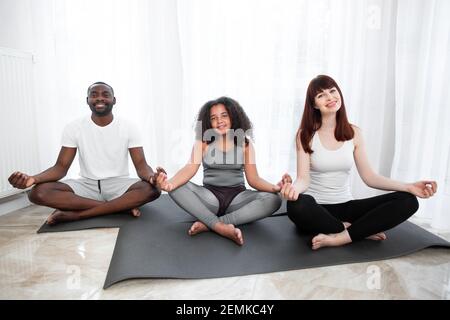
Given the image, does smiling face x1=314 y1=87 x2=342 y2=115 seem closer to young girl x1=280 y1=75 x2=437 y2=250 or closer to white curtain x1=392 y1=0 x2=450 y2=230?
young girl x1=280 y1=75 x2=437 y2=250

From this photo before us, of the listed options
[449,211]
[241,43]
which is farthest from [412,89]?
[241,43]

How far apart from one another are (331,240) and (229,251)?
16.4 inches

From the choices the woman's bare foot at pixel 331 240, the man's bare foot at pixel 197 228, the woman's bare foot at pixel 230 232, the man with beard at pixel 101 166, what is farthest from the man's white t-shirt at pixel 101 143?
the woman's bare foot at pixel 331 240

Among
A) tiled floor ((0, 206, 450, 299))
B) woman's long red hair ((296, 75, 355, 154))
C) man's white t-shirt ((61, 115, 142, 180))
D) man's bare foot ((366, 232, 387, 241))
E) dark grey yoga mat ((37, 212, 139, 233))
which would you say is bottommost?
tiled floor ((0, 206, 450, 299))

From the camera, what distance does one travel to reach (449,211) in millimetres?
1813

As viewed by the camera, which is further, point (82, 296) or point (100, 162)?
point (100, 162)

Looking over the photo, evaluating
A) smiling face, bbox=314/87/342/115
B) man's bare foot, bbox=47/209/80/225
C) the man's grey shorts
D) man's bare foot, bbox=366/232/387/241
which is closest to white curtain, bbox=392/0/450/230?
man's bare foot, bbox=366/232/387/241

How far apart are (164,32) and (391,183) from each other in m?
1.63

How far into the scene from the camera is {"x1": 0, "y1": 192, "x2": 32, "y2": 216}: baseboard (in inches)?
78.2

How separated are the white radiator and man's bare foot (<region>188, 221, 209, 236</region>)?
45.8 inches

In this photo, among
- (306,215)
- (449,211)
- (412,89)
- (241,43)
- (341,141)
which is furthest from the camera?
(241,43)

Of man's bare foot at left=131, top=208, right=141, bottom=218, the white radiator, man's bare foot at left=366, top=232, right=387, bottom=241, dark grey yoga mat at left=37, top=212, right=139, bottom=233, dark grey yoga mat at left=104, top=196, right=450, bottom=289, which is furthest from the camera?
the white radiator

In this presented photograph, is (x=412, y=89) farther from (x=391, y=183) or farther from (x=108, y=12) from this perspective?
(x=108, y=12)

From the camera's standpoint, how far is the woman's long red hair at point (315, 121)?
1.55m
